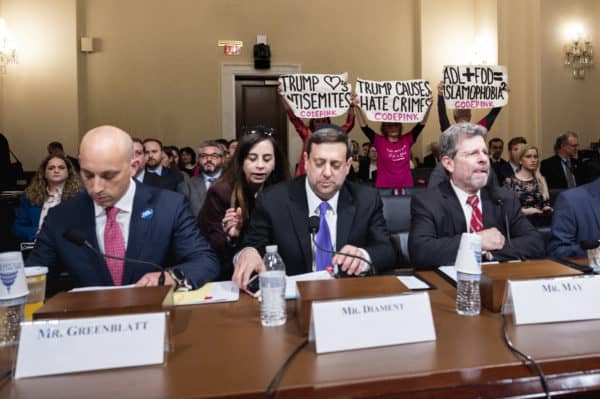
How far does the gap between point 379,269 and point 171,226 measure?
878mm

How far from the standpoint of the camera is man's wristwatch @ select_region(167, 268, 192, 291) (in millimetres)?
1679

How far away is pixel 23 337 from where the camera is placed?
1066 mm

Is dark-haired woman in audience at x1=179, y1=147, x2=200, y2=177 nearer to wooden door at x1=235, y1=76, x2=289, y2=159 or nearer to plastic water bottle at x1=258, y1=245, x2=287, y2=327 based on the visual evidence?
wooden door at x1=235, y1=76, x2=289, y2=159

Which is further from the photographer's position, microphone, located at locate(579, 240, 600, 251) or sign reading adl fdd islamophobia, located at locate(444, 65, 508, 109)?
sign reading adl fdd islamophobia, located at locate(444, 65, 508, 109)

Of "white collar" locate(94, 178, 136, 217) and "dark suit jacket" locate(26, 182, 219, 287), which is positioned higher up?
"white collar" locate(94, 178, 136, 217)

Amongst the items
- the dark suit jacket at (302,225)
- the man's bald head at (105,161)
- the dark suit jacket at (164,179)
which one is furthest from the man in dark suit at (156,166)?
the man's bald head at (105,161)

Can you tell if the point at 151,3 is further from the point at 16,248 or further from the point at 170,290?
the point at 170,290

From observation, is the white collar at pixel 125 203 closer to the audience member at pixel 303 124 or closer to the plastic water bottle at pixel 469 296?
the plastic water bottle at pixel 469 296

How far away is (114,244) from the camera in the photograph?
74.9 inches

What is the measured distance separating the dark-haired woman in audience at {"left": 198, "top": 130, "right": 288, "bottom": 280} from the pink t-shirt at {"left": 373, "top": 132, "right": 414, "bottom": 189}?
199 centimetres

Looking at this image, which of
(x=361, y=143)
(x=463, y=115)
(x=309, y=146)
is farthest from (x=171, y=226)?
(x=361, y=143)

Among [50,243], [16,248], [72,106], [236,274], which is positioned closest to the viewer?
[236,274]

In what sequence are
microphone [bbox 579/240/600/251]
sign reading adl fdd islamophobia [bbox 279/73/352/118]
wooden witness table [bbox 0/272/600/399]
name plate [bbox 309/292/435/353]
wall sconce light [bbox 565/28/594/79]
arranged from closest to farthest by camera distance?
1. wooden witness table [bbox 0/272/600/399]
2. name plate [bbox 309/292/435/353]
3. microphone [bbox 579/240/600/251]
4. sign reading adl fdd islamophobia [bbox 279/73/352/118]
5. wall sconce light [bbox 565/28/594/79]

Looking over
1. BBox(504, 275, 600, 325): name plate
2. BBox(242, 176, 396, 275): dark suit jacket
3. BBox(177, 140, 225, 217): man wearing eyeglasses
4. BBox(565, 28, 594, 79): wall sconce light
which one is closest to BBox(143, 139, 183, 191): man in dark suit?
BBox(177, 140, 225, 217): man wearing eyeglasses
